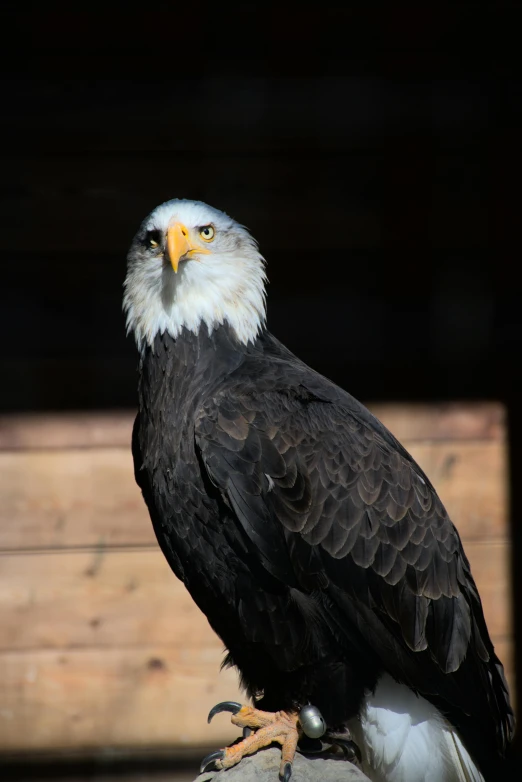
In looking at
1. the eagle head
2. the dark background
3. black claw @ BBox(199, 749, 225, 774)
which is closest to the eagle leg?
black claw @ BBox(199, 749, 225, 774)

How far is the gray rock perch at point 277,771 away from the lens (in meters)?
1.89

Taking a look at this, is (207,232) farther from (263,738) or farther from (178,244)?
(263,738)

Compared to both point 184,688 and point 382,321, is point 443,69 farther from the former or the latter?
point 184,688

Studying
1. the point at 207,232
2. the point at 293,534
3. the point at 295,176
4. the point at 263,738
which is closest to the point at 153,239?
the point at 207,232

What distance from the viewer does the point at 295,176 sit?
295cm

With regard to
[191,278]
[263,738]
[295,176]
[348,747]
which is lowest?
[348,747]

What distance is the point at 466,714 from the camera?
1.99 metres

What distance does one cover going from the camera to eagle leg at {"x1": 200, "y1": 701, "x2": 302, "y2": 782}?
195cm

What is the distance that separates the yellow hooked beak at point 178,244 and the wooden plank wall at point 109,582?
3.49 feet

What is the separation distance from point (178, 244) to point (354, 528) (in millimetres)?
712

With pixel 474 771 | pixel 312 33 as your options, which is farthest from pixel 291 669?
pixel 312 33

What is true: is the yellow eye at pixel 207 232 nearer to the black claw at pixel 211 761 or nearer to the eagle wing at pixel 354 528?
the eagle wing at pixel 354 528

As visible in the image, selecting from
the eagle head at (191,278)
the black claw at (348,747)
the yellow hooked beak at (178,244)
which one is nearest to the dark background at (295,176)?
the eagle head at (191,278)

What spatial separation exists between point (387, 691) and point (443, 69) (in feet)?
6.39
